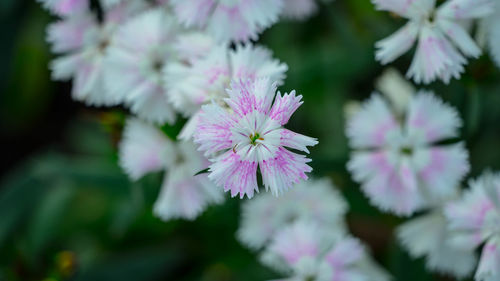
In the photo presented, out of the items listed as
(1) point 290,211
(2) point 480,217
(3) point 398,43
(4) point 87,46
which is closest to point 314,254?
(1) point 290,211

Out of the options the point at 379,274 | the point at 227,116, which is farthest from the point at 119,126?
the point at 379,274

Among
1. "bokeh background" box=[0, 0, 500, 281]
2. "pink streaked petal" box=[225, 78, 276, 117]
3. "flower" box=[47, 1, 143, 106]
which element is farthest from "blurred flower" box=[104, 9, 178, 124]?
"pink streaked petal" box=[225, 78, 276, 117]

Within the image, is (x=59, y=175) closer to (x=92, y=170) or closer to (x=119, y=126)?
(x=92, y=170)

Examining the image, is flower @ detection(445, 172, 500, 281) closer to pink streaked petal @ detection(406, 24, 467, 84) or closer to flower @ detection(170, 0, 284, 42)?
pink streaked petal @ detection(406, 24, 467, 84)

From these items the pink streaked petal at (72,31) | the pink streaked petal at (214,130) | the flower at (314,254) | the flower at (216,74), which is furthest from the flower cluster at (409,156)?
the pink streaked petal at (72,31)

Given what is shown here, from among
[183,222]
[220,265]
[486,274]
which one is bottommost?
[486,274]

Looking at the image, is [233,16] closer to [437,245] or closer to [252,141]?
[252,141]

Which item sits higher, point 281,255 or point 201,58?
point 201,58
